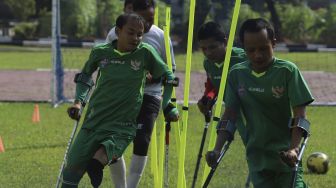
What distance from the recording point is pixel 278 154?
15.7ft

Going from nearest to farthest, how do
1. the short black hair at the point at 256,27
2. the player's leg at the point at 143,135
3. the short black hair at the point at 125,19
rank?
1. the short black hair at the point at 256,27
2. the short black hair at the point at 125,19
3. the player's leg at the point at 143,135

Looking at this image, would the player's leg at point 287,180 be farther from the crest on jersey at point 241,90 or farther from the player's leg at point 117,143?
the player's leg at point 117,143

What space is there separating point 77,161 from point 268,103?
1712 millimetres

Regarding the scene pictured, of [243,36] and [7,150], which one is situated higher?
[243,36]

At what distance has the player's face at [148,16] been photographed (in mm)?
6711

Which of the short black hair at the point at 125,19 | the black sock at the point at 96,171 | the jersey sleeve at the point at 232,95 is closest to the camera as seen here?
the jersey sleeve at the point at 232,95

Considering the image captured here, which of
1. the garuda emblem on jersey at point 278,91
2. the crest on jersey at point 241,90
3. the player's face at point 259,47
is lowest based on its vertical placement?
the crest on jersey at point 241,90

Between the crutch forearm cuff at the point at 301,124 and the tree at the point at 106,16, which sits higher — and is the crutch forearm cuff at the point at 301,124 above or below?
above

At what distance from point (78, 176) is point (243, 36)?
1.83 m

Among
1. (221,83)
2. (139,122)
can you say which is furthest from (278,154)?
(139,122)

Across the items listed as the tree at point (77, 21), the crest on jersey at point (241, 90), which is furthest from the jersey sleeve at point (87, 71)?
the tree at point (77, 21)

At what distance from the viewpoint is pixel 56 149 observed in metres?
10.3

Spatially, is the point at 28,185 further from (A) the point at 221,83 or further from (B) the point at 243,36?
(B) the point at 243,36

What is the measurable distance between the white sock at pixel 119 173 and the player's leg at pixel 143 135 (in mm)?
131
